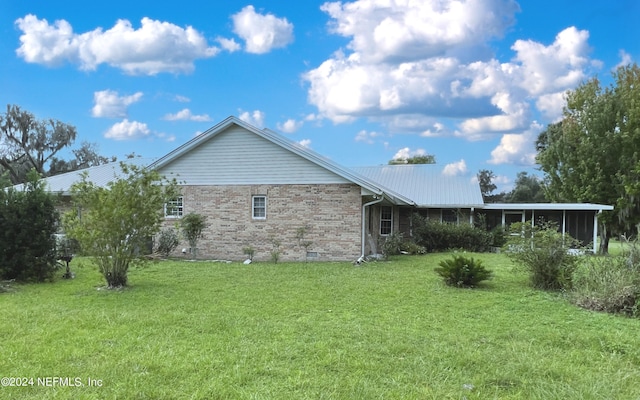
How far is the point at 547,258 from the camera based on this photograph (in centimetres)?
974

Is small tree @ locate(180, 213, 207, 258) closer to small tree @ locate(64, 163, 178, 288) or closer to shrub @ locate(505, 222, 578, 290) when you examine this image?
small tree @ locate(64, 163, 178, 288)

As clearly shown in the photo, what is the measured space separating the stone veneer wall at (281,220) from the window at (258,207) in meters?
0.17

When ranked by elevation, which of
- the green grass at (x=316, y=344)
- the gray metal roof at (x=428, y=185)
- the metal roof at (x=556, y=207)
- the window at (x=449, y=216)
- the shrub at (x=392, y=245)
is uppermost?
the gray metal roof at (x=428, y=185)

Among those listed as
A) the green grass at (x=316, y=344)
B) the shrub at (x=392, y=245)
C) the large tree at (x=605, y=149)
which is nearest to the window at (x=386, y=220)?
the shrub at (x=392, y=245)

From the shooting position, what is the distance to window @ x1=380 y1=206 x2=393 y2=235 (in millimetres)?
19955

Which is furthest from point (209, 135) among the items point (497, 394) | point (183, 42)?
point (497, 394)

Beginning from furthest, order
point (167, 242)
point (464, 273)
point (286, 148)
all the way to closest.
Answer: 1. point (167, 242)
2. point (286, 148)
3. point (464, 273)

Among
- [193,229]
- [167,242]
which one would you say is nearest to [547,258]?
[193,229]

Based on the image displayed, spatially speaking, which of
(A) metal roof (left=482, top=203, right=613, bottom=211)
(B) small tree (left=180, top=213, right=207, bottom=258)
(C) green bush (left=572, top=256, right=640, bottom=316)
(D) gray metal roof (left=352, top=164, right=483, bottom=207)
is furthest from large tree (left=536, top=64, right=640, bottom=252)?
(B) small tree (left=180, top=213, right=207, bottom=258)

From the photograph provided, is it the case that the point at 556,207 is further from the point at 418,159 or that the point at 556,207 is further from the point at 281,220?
the point at 418,159

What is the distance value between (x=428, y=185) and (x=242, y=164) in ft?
37.4

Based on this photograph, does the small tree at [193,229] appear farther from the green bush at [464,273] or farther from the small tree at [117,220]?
the green bush at [464,273]

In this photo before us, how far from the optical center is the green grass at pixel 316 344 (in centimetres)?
428

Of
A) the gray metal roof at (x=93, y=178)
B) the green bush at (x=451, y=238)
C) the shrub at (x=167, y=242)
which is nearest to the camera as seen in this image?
the shrub at (x=167, y=242)
